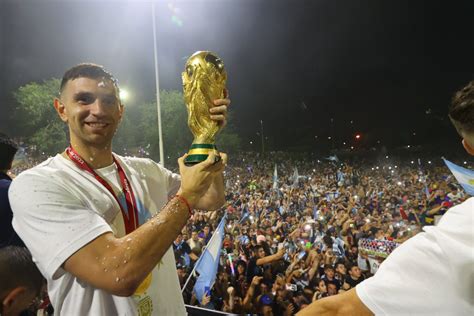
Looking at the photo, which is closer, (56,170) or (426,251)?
(426,251)

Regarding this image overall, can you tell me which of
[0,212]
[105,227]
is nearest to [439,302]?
[105,227]

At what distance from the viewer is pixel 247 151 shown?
25891mm

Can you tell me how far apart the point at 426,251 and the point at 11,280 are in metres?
1.48

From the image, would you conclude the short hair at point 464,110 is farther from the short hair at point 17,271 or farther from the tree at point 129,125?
the tree at point 129,125

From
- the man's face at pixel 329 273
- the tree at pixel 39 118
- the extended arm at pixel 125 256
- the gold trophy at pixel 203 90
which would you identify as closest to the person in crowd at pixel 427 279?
the extended arm at pixel 125 256

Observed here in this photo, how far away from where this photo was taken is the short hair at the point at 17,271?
1356mm

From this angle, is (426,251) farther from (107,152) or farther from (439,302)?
(107,152)

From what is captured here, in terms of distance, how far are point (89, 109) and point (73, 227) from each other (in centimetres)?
54

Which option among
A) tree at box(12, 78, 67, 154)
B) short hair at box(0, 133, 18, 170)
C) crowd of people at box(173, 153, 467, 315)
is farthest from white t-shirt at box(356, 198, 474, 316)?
tree at box(12, 78, 67, 154)

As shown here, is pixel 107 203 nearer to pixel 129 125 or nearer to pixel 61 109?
pixel 61 109

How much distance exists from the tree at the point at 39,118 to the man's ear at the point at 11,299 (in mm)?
20707

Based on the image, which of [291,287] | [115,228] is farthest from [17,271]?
[291,287]

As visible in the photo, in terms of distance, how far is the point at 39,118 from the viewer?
2042 centimetres

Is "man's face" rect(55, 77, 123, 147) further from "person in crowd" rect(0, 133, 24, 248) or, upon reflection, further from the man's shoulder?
"person in crowd" rect(0, 133, 24, 248)
